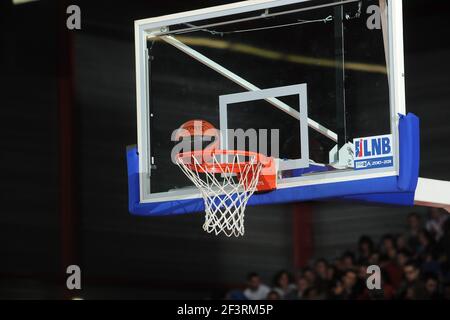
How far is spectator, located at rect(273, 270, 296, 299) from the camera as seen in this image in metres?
9.68

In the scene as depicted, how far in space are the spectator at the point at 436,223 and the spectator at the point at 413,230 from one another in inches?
4.2

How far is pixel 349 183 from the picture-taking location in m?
5.44

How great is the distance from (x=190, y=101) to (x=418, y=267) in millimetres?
3414

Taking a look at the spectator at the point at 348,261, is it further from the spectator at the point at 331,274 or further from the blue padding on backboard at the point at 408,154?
the blue padding on backboard at the point at 408,154

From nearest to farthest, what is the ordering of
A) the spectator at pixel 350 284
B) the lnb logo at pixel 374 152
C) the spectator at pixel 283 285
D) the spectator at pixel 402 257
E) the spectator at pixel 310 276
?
the lnb logo at pixel 374 152, the spectator at pixel 350 284, the spectator at pixel 402 257, the spectator at pixel 310 276, the spectator at pixel 283 285

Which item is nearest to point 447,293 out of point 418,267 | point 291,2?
point 418,267

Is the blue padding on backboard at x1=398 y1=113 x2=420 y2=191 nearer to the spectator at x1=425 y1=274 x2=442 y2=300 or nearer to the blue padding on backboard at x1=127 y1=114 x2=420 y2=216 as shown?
the blue padding on backboard at x1=127 y1=114 x2=420 y2=216

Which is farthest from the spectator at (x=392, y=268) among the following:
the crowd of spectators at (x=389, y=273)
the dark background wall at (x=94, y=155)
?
the dark background wall at (x=94, y=155)

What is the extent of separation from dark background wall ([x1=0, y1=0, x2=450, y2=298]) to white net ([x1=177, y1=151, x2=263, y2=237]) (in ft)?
14.2

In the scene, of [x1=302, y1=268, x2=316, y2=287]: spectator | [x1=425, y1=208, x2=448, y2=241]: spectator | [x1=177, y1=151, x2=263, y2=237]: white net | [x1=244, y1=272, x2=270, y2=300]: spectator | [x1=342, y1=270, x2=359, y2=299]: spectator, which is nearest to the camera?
[x1=177, y1=151, x2=263, y2=237]: white net

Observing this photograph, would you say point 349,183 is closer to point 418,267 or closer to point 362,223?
point 418,267

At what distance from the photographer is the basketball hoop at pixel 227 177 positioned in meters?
5.63

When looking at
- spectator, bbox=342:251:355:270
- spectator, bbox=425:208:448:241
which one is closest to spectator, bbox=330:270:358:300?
spectator, bbox=342:251:355:270

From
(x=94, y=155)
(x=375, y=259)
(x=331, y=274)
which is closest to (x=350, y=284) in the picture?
(x=331, y=274)
